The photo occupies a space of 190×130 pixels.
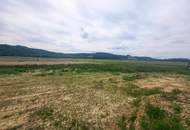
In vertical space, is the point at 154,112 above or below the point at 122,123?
above

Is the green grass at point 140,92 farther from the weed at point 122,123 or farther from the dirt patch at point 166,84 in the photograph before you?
the weed at point 122,123

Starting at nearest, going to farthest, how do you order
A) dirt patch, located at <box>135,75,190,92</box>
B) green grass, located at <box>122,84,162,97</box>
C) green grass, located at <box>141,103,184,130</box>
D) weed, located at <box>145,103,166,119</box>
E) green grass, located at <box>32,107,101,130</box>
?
green grass, located at <box>141,103,184,130</box> < green grass, located at <box>32,107,101,130</box> < weed, located at <box>145,103,166,119</box> < green grass, located at <box>122,84,162,97</box> < dirt patch, located at <box>135,75,190,92</box>

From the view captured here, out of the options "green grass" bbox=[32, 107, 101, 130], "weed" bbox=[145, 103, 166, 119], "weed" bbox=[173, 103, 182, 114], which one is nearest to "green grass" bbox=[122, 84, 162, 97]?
"weed" bbox=[173, 103, 182, 114]

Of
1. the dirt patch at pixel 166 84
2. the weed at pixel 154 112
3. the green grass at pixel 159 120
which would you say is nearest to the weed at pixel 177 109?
the green grass at pixel 159 120

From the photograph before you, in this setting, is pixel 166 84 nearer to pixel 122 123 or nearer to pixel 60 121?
pixel 122 123

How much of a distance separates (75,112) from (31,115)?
259 centimetres

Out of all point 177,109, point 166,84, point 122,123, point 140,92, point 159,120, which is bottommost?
point 166,84

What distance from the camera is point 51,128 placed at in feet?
27.5

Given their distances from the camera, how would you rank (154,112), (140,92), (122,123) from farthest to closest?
(140,92) < (154,112) < (122,123)

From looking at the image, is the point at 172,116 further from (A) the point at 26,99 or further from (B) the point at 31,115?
(A) the point at 26,99

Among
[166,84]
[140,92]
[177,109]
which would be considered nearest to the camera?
[177,109]

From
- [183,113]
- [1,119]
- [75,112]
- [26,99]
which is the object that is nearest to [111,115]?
[75,112]

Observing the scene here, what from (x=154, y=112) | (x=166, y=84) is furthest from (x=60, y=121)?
(x=166, y=84)

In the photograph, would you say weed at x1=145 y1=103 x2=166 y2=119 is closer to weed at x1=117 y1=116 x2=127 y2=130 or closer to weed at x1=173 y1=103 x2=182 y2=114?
weed at x1=173 y1=103 x2=182 y2=114
